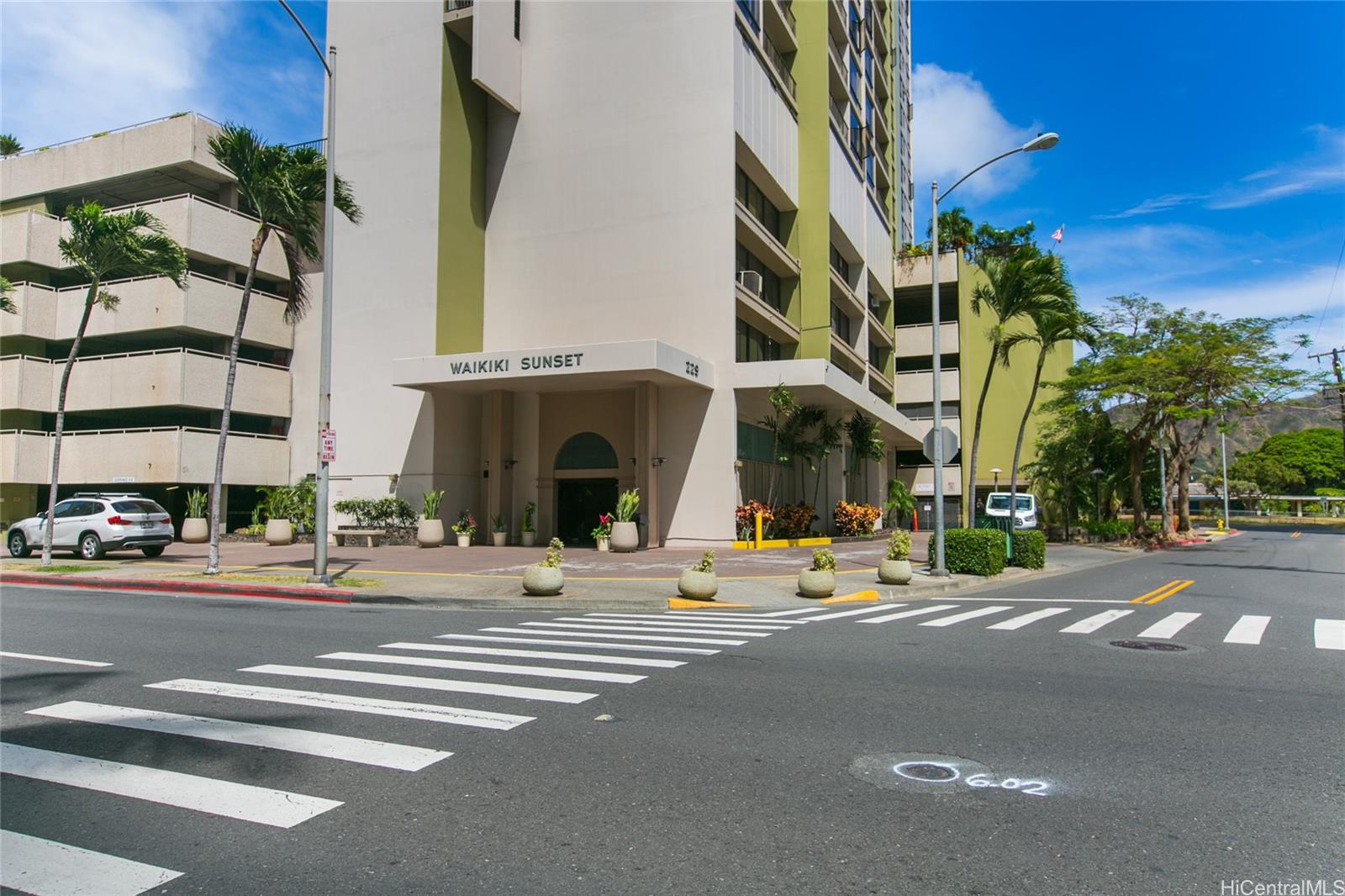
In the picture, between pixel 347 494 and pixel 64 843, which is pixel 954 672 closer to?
pixel 64 843

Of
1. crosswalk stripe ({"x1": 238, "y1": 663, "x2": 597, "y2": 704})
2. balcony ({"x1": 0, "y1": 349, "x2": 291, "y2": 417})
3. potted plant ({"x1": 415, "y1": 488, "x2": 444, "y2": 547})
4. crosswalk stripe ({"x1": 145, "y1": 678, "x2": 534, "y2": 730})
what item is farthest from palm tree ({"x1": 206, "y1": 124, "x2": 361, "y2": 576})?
balcony ({"x1": 0, "y1": 349, "x2": 291, "y2": 417})

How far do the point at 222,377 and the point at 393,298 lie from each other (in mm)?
9057

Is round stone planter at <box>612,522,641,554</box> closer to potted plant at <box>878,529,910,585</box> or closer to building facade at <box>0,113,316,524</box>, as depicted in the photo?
potted plant at <box>878,529,910,585</box>

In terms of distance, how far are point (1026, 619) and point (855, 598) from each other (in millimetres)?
3915

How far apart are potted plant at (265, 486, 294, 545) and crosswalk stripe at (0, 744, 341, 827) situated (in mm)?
27495

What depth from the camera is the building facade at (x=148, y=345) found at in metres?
33.9

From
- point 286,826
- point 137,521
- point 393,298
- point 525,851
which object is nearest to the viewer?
point 525,851

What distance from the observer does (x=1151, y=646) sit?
10469mm

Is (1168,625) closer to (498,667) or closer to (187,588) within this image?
(498,667)

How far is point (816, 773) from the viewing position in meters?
5.40

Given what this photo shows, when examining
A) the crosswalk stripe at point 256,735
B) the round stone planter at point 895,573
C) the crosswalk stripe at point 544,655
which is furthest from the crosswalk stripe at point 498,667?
the round stone planter at point 895,573

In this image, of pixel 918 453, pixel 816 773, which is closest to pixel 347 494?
pixel 816 773

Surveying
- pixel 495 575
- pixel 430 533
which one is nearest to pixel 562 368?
pixel 430 533

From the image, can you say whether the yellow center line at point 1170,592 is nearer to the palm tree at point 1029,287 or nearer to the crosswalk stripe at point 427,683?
the palm tree at point 1029,287
